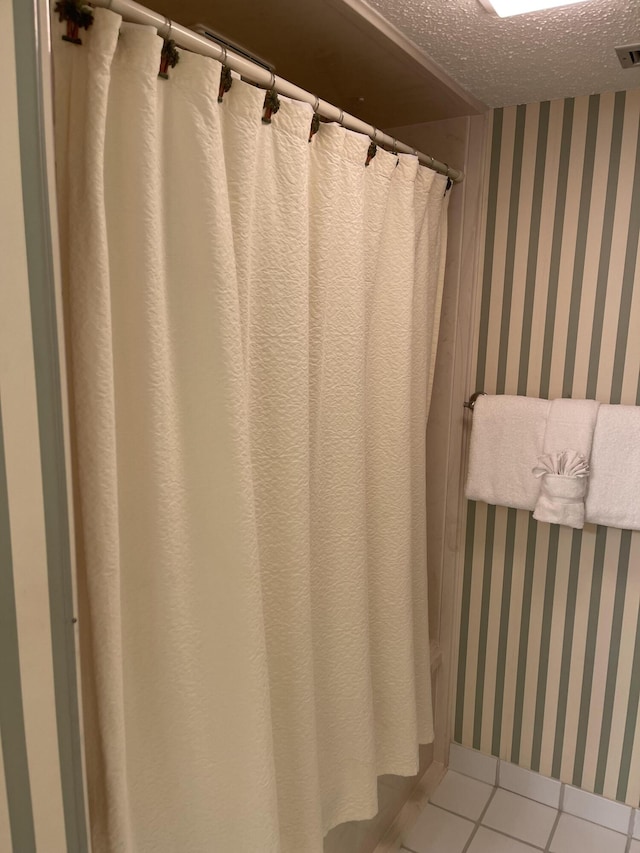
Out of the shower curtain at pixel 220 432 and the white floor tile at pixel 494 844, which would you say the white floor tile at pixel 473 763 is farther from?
the shower curtain at pixel 220 432

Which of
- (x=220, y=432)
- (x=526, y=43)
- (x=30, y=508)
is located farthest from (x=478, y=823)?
(x=526, y=43)

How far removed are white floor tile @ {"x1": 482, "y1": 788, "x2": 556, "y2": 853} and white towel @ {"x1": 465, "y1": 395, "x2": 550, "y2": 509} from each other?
3.14ft

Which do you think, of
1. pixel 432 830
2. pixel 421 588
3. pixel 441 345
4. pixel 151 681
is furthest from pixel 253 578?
pixel 432 830

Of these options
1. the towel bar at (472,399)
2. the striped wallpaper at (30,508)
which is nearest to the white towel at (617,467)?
the towel bar at (472,399)

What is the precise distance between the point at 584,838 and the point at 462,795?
0.36 metres

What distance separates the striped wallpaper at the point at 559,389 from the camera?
64.6 inches

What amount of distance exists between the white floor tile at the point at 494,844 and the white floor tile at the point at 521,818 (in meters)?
0.03

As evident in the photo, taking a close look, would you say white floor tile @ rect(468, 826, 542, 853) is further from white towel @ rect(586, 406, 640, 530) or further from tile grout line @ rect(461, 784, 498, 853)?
white towel @ rect(586, 406, 640, 530)

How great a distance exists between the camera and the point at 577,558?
1.79 meters

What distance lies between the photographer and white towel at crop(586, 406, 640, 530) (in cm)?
158

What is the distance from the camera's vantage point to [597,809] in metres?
1.85

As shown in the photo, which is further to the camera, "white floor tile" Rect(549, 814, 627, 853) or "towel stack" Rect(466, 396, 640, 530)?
"white floor tile" Rect(549, 814, 627, 853)

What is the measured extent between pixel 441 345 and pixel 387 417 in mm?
530

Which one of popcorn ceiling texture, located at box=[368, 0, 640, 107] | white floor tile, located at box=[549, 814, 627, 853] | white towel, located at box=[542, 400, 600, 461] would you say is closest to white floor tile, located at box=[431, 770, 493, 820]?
white floor tile, located at box=[549, 814, 627, 853]
